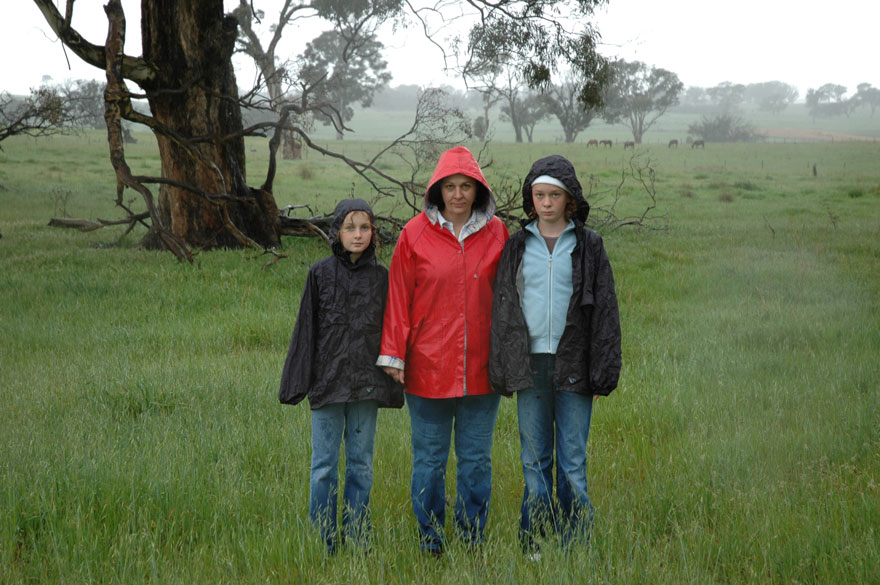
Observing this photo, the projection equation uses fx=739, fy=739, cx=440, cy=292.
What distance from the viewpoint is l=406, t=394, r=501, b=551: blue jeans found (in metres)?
3.52

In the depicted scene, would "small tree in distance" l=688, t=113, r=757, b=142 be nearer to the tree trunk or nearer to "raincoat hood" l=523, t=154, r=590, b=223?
the tree trunk

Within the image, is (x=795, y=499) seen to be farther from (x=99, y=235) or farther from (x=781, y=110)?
(x=781, y=110)

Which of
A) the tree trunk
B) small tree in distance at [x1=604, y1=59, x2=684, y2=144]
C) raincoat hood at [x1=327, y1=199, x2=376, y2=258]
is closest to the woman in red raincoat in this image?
raincoat hood at [x1=327, y1=199, x2=376, y2=258]

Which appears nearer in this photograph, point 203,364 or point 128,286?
point 203,364

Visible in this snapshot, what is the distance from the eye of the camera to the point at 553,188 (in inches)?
137

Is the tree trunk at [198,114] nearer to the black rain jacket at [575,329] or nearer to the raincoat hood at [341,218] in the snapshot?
the raincoat hood at [341,218]

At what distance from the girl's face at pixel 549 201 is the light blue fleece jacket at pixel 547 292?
0.09 metres

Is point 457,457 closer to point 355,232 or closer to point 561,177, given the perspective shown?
point 355,232

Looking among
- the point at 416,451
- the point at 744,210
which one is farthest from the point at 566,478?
the point at 744,210

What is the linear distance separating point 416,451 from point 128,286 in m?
6.78

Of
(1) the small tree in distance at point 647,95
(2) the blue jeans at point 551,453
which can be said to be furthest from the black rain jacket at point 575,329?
(1) the small tree in distance at point 647,95

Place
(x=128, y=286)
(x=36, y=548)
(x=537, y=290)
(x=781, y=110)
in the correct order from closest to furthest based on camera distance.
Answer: (x=36, y=548), (x=537, y=290), (x=128, y=286), (x=781, y=110)

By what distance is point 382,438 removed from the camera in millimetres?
4816

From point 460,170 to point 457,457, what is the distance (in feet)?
4.52
